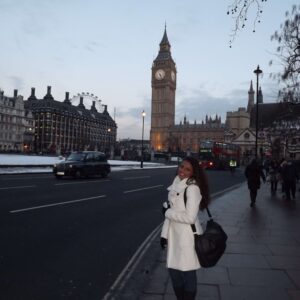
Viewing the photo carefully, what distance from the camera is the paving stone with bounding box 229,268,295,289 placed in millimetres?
5716

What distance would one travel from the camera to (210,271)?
6.35 meters

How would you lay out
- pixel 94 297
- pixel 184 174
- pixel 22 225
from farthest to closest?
1. pixel 22 225
2. pixel 94 297
3. pixel 184 174

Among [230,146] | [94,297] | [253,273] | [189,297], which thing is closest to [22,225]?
[94,297]

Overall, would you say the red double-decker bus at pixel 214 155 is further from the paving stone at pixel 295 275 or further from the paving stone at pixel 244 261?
the paving stone at pixel 295 275

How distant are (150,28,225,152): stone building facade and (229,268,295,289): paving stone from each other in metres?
161

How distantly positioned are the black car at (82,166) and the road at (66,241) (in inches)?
401

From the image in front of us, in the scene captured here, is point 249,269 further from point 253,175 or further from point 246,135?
point 246,135

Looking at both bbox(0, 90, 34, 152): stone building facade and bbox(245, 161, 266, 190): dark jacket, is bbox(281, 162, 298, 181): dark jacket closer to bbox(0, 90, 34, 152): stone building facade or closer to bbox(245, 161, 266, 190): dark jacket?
bbox(245, 161, 266, 190): dark jacket

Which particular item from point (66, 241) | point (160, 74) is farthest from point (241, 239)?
point (160, 74)

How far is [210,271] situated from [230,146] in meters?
55.2

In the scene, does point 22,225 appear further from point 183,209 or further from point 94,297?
point 183,209

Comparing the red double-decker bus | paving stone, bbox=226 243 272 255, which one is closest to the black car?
paving stone, bbox=226 243 272 255

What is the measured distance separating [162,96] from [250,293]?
17042cm

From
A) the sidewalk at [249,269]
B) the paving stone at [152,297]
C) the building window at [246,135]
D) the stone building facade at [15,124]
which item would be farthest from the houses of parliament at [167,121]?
the paving stone at [152,297]
